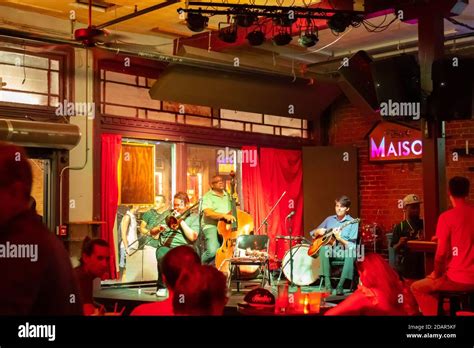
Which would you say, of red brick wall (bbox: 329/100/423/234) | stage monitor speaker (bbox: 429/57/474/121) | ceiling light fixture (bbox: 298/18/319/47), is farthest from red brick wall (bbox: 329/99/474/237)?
stage monitor speaker (bbox: 429/57/474/121)

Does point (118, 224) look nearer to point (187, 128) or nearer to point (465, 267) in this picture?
point (187, 128)

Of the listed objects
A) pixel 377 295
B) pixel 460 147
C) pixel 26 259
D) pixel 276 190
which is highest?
pixel 460 147

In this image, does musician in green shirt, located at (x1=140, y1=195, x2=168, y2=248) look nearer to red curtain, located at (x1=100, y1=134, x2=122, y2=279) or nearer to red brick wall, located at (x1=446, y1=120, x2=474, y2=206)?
red curtain, located at (x1=100, y1=134, x2=122, y2=279)

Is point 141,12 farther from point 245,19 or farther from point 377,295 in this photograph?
point 377,295

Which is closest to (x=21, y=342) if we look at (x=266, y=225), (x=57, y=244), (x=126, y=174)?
(x=57, y=244)

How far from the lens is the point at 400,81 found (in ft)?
23.2

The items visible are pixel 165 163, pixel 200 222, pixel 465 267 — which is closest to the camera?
pixel 465 267

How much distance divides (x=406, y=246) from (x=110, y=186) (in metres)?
4.11

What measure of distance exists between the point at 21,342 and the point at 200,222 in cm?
697

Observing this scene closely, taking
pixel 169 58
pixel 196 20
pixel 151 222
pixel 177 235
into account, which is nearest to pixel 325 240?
pixel 177 235

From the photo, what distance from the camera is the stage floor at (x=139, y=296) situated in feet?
26.1

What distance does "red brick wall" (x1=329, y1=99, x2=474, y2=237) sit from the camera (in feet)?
34.9

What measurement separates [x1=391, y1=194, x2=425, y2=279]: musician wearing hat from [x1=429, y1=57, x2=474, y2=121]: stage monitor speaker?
180 centimetres

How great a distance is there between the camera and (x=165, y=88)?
9828 millimetres
